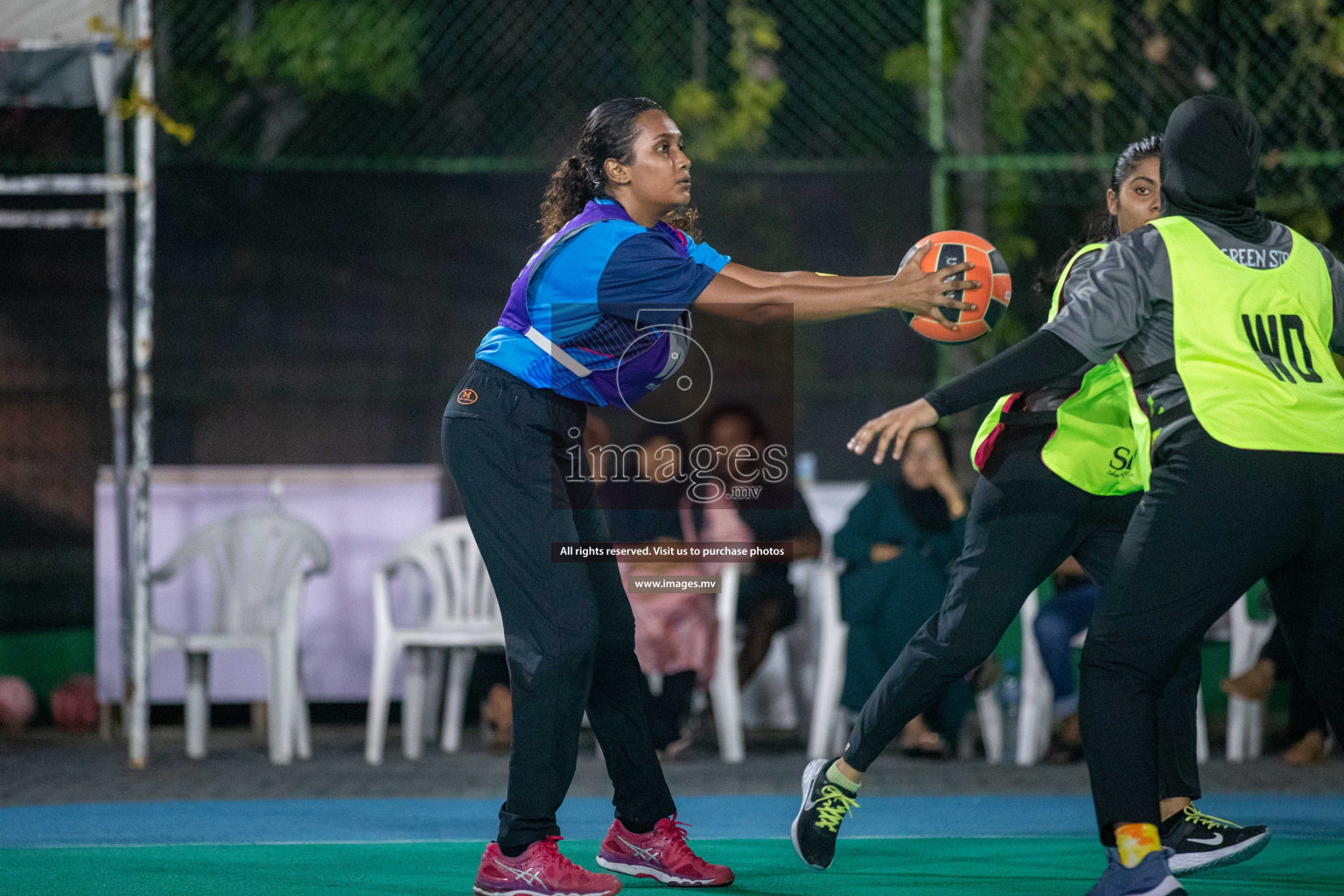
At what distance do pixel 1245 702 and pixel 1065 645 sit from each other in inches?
36.7

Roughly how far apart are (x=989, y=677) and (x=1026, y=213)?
2.67 m

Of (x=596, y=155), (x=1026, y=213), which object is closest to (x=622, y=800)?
(x=596, y=155)

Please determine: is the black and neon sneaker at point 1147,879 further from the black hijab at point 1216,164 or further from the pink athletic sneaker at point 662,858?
the black hijab at point 1216,164

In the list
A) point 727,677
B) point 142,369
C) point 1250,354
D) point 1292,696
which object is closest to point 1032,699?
point 1292,696

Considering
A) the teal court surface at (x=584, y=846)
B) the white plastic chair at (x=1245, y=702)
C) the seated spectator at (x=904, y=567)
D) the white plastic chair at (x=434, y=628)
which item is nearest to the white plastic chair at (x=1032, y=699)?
the white plastic chair at (x=1245, y=702)

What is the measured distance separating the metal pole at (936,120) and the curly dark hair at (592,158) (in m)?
3.99

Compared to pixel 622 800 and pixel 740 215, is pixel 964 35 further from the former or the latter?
pixel 622 800

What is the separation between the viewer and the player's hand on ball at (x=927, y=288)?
347 centimetres

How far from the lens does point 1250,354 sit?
3.12 m

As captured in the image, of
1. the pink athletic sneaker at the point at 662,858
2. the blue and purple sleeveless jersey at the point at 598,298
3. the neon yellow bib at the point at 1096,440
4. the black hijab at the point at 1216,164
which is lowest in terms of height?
the pink athletic sneaker at the point at 662,858

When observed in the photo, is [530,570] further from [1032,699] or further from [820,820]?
[1032,699]

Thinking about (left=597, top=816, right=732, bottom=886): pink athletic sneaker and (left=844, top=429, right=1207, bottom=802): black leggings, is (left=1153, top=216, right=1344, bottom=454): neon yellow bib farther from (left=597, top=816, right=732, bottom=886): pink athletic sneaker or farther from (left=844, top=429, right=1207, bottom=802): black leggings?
(left=597, top=816, right=732, bottom=886): pink athletic sneaker

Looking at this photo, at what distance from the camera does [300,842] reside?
459cm

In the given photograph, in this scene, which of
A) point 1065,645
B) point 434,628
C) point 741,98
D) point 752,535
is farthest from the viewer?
point 741,98
